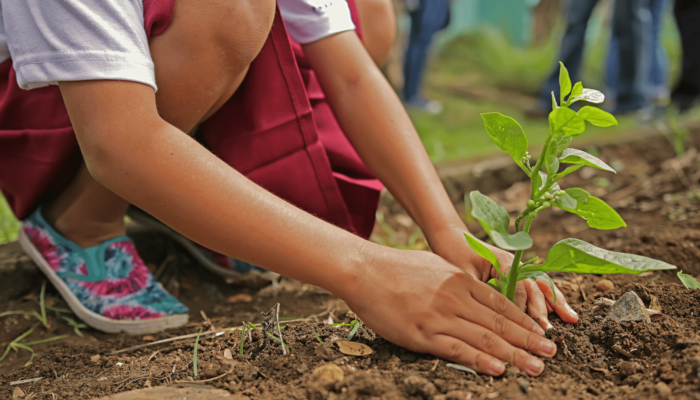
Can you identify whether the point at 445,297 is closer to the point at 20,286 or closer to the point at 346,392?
the point at 346,392

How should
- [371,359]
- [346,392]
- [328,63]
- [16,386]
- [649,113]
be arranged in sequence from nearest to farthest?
[346,392] < [371,359] < [16,386] < [328,63] < [649,113]

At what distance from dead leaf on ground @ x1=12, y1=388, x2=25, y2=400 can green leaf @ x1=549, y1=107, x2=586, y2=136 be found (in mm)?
1100

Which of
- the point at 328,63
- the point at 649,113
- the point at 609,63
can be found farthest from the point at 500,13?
the point at 328,63

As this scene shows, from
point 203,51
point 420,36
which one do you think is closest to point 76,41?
point 203,51

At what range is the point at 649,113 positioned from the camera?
349 centimetres

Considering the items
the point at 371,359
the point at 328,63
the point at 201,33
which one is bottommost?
the point at 371,359

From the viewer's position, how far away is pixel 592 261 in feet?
2.76

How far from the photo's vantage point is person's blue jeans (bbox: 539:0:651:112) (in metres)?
3.67

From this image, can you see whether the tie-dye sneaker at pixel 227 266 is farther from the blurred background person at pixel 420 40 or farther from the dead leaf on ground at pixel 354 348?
the blurred background person at pixel 420 40

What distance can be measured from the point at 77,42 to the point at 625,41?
12.5 feet

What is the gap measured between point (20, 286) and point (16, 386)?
1.75ft

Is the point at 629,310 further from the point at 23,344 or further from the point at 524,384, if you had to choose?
the point at 23,344

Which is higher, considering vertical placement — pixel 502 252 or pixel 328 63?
pixel 328 63

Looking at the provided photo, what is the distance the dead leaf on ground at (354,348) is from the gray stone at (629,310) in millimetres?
469
